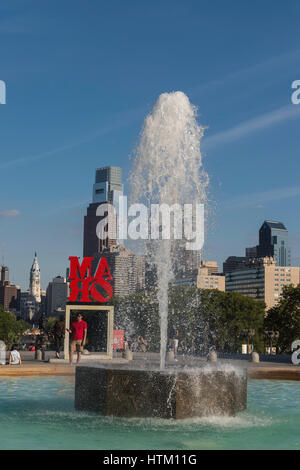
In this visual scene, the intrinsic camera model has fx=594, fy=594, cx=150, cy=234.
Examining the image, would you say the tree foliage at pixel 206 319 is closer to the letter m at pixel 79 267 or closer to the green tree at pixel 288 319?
the green tree at pixel 288 319

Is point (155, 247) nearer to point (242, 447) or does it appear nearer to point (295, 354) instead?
point (242, 447)

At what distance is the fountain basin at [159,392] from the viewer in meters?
14.0

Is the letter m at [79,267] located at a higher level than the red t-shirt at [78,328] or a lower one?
higher

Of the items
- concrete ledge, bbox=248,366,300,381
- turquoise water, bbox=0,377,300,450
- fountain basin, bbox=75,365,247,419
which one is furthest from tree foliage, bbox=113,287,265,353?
fountain basin, bbox=75,365,247,419

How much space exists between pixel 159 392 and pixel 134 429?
4.33 feet

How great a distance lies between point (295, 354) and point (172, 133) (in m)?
23.3

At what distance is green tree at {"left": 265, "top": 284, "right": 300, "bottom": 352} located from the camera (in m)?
71.9

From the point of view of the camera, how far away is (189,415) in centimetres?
1404

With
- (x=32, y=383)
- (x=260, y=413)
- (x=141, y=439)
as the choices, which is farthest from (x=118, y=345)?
(x=141, y=439)

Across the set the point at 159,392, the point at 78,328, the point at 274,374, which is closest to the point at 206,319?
the point at 274,374

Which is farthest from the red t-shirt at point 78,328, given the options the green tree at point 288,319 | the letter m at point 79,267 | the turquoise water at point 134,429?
the green tree at point 288,319

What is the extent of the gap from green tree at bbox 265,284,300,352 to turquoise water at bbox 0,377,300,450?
182ft

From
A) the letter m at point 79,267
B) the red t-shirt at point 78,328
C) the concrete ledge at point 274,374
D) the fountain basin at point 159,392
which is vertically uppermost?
the letter m at point 79,267

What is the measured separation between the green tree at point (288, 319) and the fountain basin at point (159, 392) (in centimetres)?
5899
